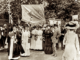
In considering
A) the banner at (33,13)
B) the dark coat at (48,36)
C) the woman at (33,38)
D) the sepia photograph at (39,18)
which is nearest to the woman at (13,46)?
the sepia photograph at (39,18)

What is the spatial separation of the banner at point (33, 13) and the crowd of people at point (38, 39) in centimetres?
61

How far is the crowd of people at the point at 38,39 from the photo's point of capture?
5.19 m

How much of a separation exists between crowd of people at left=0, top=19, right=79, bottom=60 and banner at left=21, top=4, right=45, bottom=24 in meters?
0.61

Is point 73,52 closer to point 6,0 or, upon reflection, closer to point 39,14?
point 39,14

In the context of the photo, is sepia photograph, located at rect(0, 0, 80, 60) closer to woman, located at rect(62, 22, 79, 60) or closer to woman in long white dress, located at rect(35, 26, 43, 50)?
woman in long white dress, located at rect(35, 26, 43, 50)

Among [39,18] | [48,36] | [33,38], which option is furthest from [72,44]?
→ [39,18]

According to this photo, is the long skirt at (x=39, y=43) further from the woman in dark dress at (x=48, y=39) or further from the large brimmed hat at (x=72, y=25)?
the large brimmed hat at (x=72, y=25)

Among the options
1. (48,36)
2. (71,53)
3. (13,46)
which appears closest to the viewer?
(71,53)

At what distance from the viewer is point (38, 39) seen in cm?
1035

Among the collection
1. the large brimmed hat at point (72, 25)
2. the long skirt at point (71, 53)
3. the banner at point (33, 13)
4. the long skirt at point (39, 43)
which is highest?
the banner at point (33, 13)

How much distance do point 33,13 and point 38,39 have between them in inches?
83.0

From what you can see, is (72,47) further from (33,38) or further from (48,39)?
(33,38)

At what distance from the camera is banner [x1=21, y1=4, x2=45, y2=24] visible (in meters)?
10.9

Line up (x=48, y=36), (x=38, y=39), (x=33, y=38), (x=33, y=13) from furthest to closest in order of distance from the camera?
1. (x=33, y=13)
2. (x=33, y=38)
3. (x=38, y=39)
4. (x=48, y=36)
